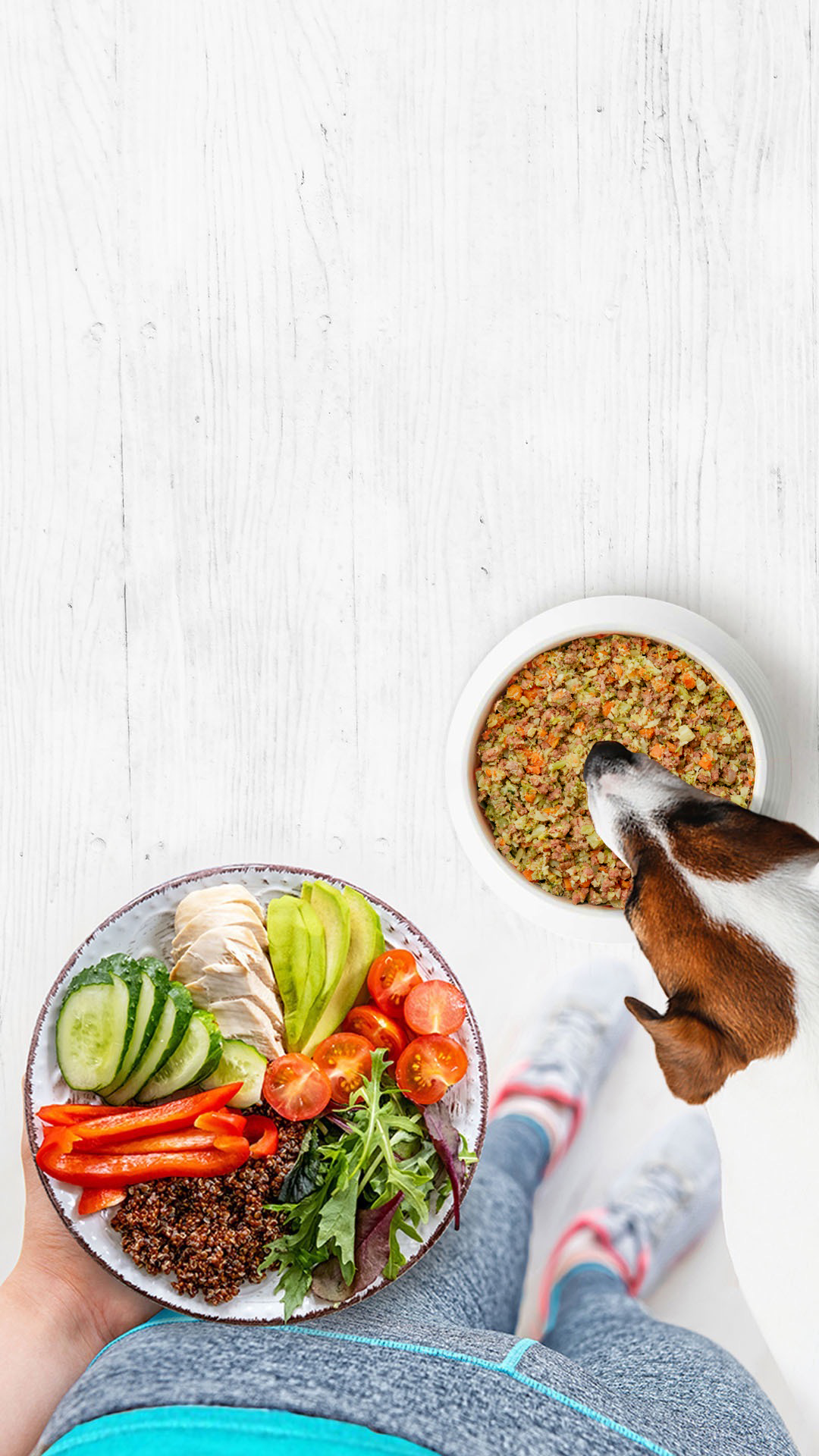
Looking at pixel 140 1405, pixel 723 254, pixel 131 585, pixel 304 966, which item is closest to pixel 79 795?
pixel 131 585

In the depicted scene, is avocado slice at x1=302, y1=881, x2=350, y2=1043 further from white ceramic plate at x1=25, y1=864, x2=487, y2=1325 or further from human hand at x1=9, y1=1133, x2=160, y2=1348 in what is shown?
human hand at x1=9, y1=1133, x2=160, y2=1348

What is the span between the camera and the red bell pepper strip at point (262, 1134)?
1187 millimetres

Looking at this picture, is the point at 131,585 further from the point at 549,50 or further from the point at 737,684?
the point at 549,50

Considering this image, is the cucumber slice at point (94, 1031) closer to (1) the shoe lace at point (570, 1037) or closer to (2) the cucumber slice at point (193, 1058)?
(2) the cucumber slice at point (193, 1058)

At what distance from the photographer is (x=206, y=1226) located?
1.18 m

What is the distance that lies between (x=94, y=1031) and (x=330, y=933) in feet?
0.93

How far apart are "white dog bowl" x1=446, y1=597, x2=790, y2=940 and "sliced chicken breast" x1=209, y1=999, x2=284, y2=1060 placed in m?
0.35

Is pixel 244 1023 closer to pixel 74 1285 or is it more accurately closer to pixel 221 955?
pixel 221 955

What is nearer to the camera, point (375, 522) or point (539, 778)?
point (539, 778)

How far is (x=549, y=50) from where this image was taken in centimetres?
148

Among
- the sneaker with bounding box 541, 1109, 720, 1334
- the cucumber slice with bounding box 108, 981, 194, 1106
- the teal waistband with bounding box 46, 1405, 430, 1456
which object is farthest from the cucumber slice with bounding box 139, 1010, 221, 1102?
the sneaker with bounding box 541, 1109, 720, 1334

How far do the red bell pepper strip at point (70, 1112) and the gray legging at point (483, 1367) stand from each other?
24cm

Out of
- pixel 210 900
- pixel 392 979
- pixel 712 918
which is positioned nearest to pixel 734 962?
pixel 712 918

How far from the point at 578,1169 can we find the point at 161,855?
765 millimetres
